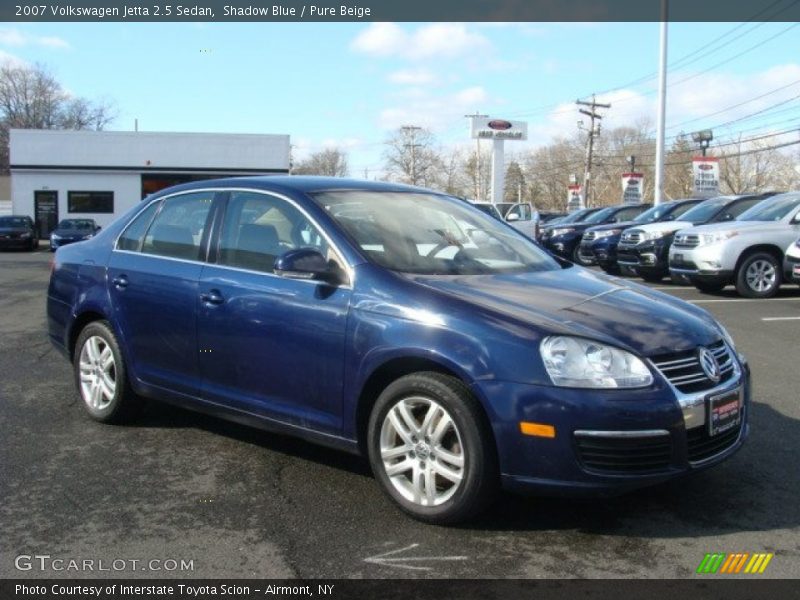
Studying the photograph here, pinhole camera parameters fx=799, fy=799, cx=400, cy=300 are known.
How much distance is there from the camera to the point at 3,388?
6.41 m

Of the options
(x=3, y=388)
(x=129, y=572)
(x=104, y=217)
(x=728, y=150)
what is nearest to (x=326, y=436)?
(x=129, y=572)

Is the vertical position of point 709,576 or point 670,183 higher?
point 670,183

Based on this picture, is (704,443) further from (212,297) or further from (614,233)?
(614,233)

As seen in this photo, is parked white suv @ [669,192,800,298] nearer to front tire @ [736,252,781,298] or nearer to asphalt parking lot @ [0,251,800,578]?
front tire @ [736,252,781,298]

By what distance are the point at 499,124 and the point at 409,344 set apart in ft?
161

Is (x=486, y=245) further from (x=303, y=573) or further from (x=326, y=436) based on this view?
(x=303, y=573)

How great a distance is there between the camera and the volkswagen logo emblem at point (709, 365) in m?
3.69

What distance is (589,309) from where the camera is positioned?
379 cm

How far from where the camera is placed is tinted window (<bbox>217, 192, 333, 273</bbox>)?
4.38 meters

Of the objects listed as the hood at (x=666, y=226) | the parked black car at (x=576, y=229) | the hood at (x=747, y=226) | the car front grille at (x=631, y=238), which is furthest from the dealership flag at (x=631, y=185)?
the hood at (x=747, y=226)

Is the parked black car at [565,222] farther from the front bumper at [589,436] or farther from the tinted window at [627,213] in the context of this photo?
the front bumper at [589,436]

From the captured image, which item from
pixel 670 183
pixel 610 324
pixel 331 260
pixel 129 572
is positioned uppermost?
pixel 670 183

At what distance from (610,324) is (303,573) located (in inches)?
67.9

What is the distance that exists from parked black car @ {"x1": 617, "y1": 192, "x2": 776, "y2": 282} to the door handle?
11452 millimetres
